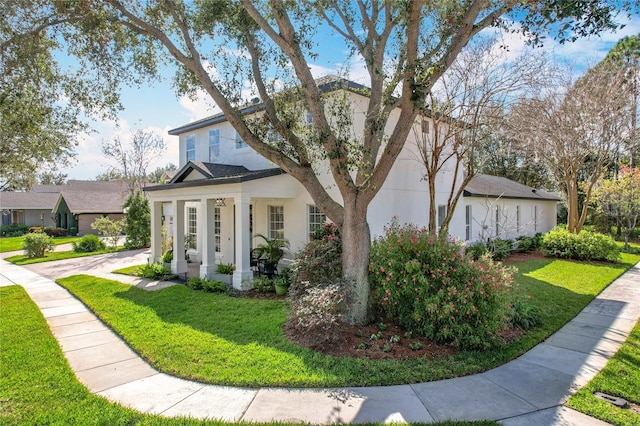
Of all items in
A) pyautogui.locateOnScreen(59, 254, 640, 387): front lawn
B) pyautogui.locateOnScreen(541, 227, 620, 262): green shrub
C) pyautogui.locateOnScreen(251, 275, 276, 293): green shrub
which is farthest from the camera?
pyautogui.locateOnScreen(541, 227, 620, 262): green shrub

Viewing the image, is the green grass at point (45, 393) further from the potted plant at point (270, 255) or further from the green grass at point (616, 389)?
the potted plant at point (270, 255)

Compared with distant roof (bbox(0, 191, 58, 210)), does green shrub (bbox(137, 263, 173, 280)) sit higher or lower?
lower

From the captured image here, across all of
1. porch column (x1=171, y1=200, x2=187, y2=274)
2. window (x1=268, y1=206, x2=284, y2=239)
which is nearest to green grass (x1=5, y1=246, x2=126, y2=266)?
porch column (x1=171, y1=200, x2=187, y2=274)

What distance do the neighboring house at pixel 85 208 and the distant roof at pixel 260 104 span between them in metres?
21.5

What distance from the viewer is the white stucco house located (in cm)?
1084

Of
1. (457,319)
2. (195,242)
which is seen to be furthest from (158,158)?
(457,319)

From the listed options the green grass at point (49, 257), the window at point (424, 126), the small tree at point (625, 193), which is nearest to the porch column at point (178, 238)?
the window at point (424, 126)

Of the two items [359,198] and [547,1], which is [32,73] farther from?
[547,1]

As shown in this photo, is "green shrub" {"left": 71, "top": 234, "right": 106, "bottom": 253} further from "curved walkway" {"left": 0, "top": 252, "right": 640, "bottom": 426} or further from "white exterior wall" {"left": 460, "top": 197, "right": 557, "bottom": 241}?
"white exterior wall" {"left": 460, "top": 197, "right": 557, "bottom": 241}

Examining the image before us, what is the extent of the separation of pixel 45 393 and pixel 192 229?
1218 centimetres

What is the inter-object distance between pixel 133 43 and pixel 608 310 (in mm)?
14504

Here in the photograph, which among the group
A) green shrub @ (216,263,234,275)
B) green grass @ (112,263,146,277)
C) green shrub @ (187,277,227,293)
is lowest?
green grass @ (112,263,146,277)

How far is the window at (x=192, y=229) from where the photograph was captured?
16.3 m

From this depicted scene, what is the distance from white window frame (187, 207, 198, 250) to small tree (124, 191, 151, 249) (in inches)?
304
